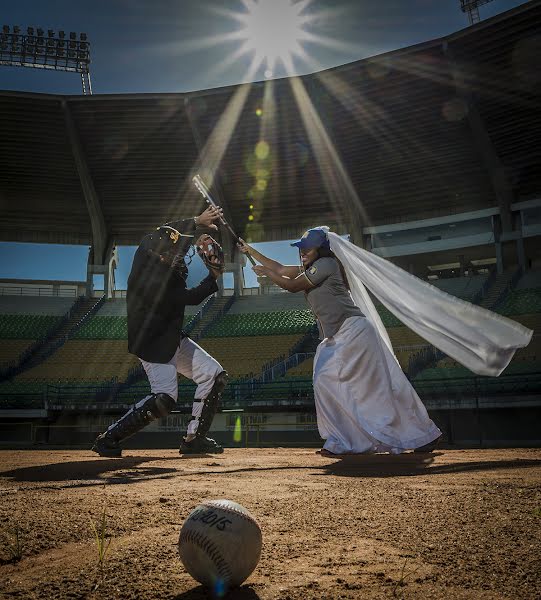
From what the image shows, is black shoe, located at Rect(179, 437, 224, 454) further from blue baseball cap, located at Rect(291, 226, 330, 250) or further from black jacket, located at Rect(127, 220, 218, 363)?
blue baseball cap, located at Rect(291, 226, 330, 250)

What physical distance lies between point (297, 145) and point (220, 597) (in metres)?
24.5

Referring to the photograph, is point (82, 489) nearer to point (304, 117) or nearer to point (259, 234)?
point (304, 117)

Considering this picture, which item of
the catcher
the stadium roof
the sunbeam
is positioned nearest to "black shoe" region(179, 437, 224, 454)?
the catcher

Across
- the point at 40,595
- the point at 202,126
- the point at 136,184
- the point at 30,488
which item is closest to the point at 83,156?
the point at 136,184

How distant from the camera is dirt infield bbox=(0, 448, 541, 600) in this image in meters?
1.82

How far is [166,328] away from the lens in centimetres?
607

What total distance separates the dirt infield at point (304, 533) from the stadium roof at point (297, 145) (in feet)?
66.7

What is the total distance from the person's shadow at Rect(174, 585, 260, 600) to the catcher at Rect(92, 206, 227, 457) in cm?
412

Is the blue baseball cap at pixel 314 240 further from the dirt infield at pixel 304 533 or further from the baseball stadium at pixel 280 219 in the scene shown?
the dirt infield at pixel 304 533

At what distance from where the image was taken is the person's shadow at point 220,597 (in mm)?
1750

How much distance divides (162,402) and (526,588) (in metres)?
4.52

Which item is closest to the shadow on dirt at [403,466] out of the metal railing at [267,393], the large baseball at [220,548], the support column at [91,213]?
the large baseball at [220,548]

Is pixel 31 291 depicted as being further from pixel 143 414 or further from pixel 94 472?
pixel 94 472

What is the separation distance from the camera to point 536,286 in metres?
23.6
